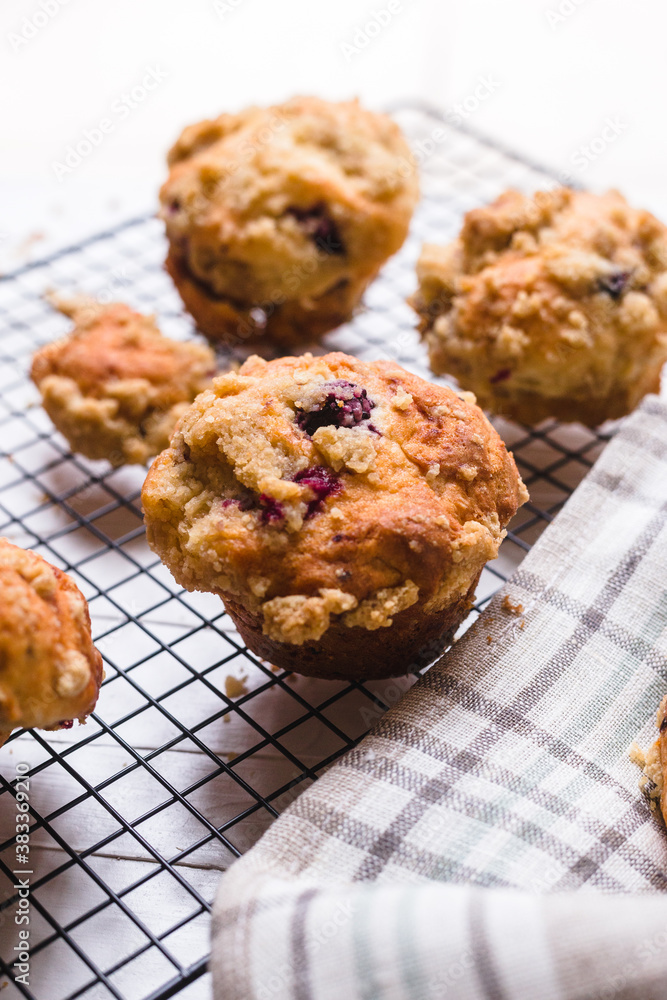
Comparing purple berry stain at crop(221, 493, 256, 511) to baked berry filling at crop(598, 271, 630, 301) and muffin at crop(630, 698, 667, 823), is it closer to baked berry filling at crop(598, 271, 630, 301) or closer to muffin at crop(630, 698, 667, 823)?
muffin at crop(630, 698, 667, 823)

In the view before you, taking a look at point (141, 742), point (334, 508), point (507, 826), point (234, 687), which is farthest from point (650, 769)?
point (141, 742)

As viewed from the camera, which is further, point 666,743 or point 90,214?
point 90,214

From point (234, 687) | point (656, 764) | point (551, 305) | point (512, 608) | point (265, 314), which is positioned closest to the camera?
point (656, 764)

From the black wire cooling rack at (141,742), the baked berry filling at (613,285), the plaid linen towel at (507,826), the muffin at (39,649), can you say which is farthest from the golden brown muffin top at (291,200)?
the muffin at (39,649)

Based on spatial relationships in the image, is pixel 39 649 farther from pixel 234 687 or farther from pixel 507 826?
pixel 507 826

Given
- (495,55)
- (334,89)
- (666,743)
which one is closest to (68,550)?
(666,743)

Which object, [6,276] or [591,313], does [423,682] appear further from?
[6,276]
